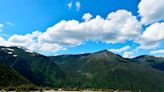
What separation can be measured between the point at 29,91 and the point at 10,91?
724cm

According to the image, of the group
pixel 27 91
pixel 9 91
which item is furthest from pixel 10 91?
pixel 27 91

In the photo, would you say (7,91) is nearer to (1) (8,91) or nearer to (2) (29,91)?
(1) (8,91)

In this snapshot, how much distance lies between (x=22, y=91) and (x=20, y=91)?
1.32 metres

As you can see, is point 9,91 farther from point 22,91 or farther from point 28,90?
point 28,90

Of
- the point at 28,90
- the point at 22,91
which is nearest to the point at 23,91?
the point at 22,91

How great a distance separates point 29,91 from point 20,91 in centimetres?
366

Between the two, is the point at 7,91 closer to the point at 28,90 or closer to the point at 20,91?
the point at 20,91

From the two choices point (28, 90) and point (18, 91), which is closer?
point (18, 91)

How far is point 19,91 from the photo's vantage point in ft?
306

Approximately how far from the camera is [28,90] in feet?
331

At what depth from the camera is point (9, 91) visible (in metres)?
91.7

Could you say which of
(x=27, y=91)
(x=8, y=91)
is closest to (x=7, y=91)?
(x=8, y=91)

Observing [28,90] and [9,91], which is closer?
[9,91]

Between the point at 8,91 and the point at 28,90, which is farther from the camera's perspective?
the point at 28,90
